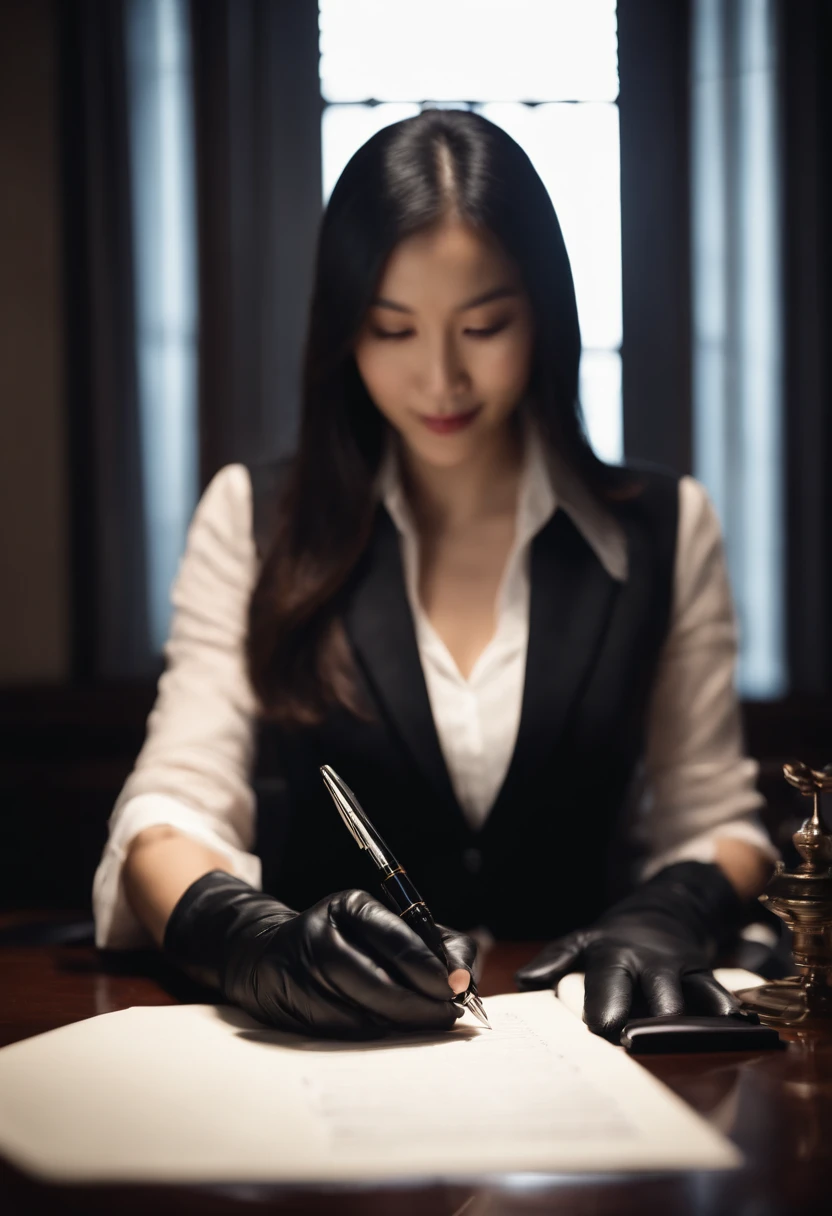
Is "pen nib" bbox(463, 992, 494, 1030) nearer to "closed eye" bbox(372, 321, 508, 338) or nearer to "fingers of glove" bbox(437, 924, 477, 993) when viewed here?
"fingers of glove" bbox(437, 924, 477, 993)

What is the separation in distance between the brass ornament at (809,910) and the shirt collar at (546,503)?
2.24 feet

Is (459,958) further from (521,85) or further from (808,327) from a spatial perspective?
(521,85)

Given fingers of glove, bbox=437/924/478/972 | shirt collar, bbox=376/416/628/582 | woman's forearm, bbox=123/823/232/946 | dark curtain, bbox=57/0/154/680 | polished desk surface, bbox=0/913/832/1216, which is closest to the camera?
polished desk surface, bbox=0/913/832/1216

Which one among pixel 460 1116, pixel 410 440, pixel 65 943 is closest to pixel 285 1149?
pixel 460 1116

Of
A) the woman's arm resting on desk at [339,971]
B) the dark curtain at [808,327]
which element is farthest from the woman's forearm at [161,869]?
the dark curtain at [808,327]

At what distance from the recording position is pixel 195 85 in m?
4.00

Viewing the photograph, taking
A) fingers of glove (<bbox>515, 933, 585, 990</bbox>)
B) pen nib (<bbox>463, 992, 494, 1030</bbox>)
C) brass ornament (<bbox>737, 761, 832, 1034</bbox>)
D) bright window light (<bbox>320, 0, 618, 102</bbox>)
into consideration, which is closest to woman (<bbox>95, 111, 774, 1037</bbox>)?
fingers of glove (<bbox>515, 933, 585, 990</bbox>)

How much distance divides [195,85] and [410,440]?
2.94m

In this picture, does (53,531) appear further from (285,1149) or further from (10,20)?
(285,1149)

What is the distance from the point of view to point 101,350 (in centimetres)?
395

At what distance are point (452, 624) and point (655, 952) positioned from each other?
2.16 ft

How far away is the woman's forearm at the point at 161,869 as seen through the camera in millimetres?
1204

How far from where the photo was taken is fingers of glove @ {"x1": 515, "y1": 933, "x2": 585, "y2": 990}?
108 centimetres

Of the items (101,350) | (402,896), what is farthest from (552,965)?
(101,350)
